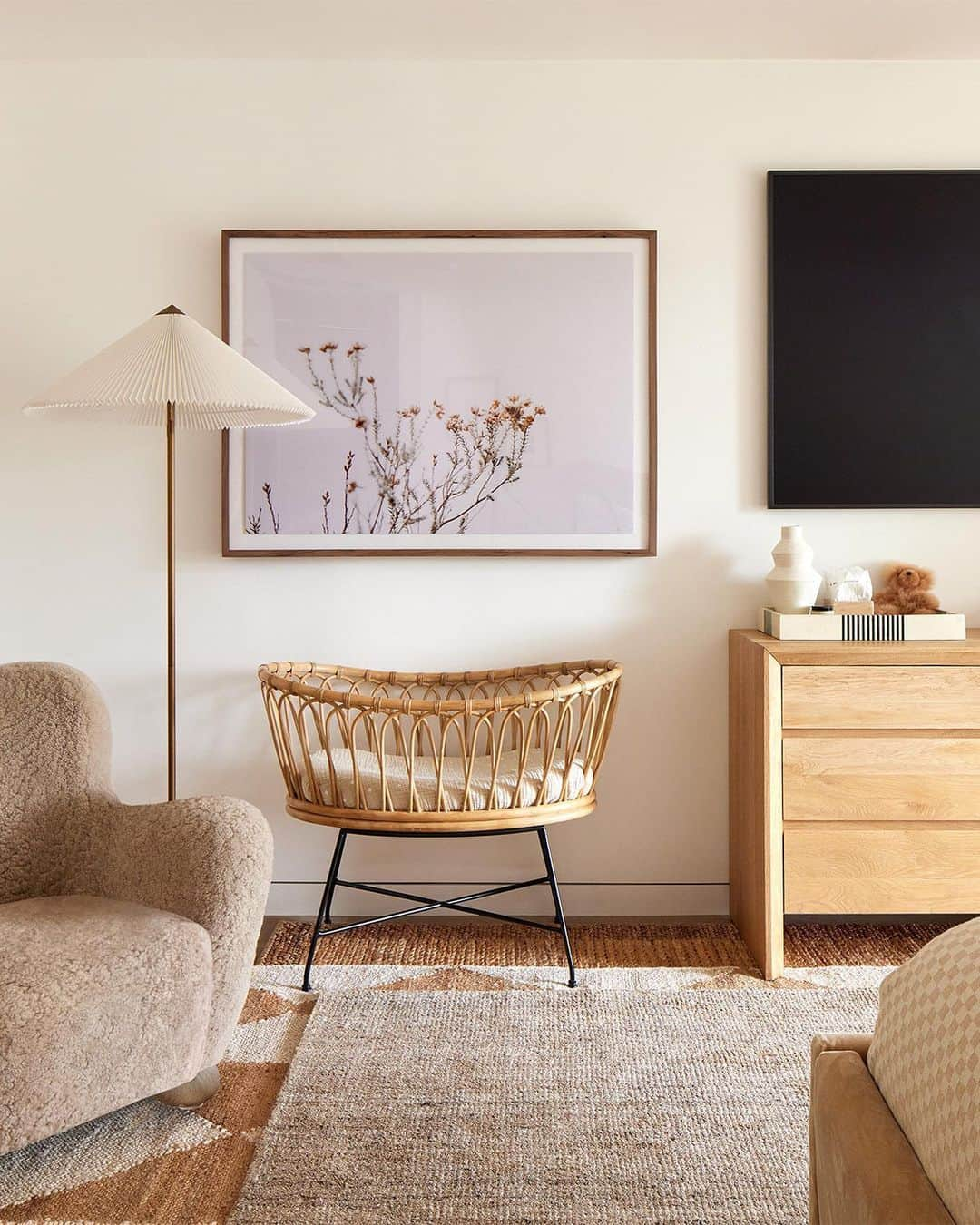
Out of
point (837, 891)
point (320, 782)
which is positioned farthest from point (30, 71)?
point (837, 891)

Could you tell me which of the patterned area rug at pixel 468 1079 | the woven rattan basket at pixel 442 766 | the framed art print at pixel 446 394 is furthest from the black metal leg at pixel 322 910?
the framed art print at pixel 446 394

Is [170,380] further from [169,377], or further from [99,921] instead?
[99,921]

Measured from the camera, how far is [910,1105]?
1.12 meters

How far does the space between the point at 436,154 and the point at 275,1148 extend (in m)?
2.42

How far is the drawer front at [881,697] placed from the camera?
256 cm

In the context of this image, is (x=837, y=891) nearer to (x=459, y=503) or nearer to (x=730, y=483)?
(x=730, y=483)

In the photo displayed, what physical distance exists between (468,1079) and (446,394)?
1.72 m

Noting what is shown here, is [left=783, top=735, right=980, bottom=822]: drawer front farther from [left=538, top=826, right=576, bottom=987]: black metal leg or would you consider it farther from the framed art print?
the framed art print

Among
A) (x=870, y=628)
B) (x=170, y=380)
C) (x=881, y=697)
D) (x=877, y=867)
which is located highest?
(x=170, y=380)

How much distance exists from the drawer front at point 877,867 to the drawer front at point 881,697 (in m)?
0.25

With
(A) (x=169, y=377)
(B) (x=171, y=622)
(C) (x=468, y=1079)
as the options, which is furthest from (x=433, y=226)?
(C) (x=468, y=1079)

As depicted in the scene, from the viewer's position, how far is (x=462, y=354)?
297 cm

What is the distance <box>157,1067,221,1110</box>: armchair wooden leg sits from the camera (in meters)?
1.99

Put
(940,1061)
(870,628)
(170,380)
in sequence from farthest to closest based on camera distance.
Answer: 1. (870,628)
2. (170,380)
3. (940,1061)
